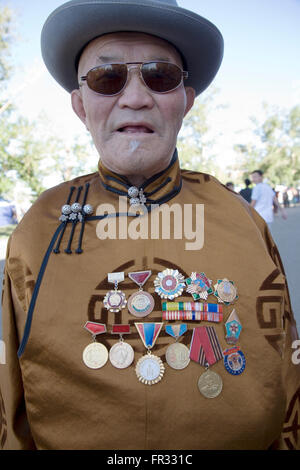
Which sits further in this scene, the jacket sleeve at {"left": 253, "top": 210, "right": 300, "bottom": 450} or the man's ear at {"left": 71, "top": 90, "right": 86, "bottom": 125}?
the man's ear at {"left": 71, "top": 90, "right": 86, "bottom": 125}

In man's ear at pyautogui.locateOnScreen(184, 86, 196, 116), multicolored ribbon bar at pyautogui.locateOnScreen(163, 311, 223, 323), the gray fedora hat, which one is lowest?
multicolored ribbon bar at pyautogui.locateOnScreen(163, 311, 223, 323)

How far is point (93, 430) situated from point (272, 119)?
32932mm

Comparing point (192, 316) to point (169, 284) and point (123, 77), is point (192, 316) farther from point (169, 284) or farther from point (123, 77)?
point (123, 77)

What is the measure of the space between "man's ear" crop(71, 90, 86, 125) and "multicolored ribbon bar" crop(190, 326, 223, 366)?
942 millimetres

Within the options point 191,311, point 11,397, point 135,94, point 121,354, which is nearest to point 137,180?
point 135,94

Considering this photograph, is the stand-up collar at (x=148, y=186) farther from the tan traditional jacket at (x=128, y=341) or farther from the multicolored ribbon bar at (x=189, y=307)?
the multicolored ribbon bar at (x=189, y=307)

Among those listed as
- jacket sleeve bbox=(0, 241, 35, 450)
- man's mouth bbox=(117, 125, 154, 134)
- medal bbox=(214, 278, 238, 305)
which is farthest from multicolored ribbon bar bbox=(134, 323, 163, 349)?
man's mouth bbox=(117, 125, 154, 134)

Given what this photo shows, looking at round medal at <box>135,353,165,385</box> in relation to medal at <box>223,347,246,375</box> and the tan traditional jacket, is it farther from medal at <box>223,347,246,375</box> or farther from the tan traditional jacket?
medal at <box>223,347,246,375</box>

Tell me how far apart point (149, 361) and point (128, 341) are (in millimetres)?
90

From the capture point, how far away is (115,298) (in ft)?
3.89

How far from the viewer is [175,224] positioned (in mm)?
1354

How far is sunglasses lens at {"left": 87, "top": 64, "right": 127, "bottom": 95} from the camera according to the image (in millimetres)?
1223

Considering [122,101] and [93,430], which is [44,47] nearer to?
[122,101]
